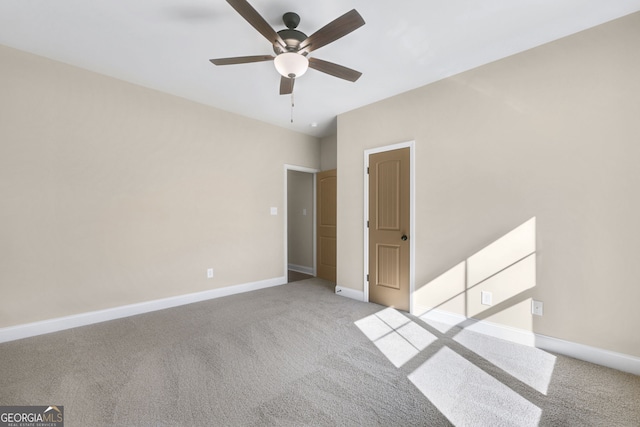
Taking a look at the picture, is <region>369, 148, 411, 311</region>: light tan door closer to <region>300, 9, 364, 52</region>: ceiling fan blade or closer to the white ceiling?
the white ceiling

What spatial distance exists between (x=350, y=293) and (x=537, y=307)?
2.25m

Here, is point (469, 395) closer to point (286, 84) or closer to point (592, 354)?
point (592, 354)

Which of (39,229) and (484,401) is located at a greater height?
(39,229)

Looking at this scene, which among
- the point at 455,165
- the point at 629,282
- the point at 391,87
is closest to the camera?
the point at 629,282

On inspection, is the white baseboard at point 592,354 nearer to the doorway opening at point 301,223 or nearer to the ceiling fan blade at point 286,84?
the ceiling fan blade at point 286,84

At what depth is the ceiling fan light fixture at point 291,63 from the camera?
205cm

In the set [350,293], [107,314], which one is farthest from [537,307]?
[107,314]

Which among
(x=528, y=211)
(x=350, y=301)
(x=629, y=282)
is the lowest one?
(x=350, y=301)

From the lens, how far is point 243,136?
4352 millimetres

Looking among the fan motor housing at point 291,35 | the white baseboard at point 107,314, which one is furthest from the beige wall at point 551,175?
the white baseboard at point 107,314

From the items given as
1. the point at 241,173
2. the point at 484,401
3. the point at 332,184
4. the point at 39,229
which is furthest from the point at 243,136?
the point at 484,401

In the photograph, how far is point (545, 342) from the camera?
245 cm

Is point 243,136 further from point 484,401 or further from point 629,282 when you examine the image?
point 629,282

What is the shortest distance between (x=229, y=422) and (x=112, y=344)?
5.69 ft
